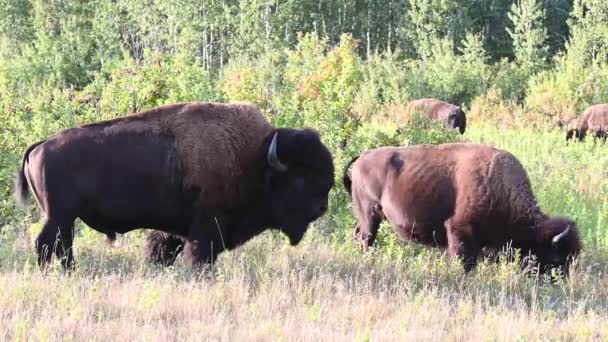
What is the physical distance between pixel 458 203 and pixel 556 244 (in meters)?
1.09

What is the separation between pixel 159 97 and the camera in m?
10.6

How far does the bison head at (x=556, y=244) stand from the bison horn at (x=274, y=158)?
275cm

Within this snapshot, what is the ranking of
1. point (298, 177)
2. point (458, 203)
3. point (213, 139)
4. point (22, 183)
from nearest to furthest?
point (22, 183), point (213, 139), point (298, 177), point (458, 203)

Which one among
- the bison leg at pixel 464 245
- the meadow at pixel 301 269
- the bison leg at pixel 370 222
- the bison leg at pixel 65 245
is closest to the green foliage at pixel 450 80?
the meadow at pixel 301 269

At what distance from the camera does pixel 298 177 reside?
6.81 metres

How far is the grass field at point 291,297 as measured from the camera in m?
4.75

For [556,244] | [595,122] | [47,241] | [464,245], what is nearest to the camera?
[47,241]

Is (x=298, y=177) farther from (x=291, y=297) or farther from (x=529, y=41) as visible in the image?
(x=529, y=41)

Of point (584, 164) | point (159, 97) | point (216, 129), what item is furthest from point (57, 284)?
point (584, 164)

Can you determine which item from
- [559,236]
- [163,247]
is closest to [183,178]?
[163,247]

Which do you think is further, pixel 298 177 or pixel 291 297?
pixel 298 177

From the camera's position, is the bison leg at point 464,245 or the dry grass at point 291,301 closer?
the dry grass at point 291,301

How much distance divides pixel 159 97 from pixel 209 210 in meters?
4.41

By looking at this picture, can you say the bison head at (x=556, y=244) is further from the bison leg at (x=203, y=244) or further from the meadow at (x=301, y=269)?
the bison leg at (x=203, y=244)
